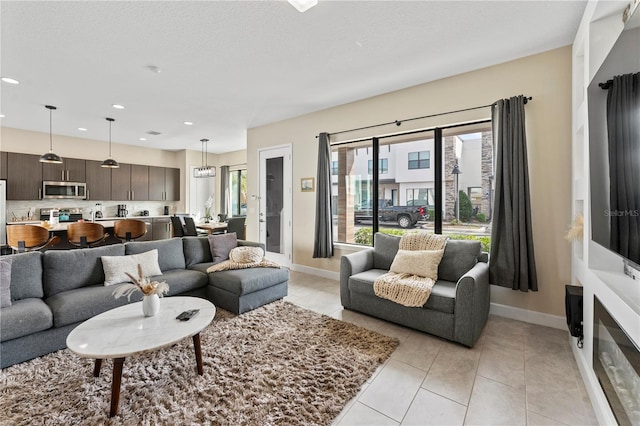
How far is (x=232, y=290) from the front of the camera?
305cm

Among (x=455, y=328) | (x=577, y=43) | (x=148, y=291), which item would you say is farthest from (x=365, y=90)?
(x=148, y=291)

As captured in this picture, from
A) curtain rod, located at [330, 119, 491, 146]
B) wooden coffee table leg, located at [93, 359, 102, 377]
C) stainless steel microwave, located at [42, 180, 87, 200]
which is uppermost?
curtain rod, located at [330, 119, 491, 146]

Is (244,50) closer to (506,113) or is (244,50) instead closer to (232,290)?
(232,290)

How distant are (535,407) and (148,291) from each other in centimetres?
270

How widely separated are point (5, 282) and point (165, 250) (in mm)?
1321

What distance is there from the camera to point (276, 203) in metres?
5.41

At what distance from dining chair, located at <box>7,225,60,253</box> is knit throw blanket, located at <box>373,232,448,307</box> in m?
4.49

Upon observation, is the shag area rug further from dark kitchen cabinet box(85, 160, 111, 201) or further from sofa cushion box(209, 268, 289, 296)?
Answer: dark kitchen cabinet box(85, 160, 111, 201)

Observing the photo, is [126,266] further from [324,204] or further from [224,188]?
[224,188]

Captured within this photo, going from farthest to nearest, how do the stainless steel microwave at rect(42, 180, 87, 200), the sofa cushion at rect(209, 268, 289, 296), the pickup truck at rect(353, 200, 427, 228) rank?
the stainless steel microwave at rect(42, 180, 87, 200), the pickup truck at rect(353, 200, 427, 228), the sofa cushion at rect(209, 268, 289, 296)

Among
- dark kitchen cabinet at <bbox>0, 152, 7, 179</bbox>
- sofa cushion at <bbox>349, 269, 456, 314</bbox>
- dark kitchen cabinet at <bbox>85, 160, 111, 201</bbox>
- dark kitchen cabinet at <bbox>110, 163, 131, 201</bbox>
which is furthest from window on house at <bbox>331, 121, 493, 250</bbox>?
dark kitchen cabinet at <bbox>0, 152, 7, 179</bbox>

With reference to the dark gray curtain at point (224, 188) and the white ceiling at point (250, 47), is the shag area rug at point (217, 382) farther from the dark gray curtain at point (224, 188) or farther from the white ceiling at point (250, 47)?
the dark gray curtain at point (224, 188)

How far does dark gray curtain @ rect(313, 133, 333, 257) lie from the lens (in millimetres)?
4434

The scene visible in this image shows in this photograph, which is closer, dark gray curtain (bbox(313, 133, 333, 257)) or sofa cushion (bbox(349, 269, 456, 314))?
sofa cushion (bbox(349, 269, 456, 314))
